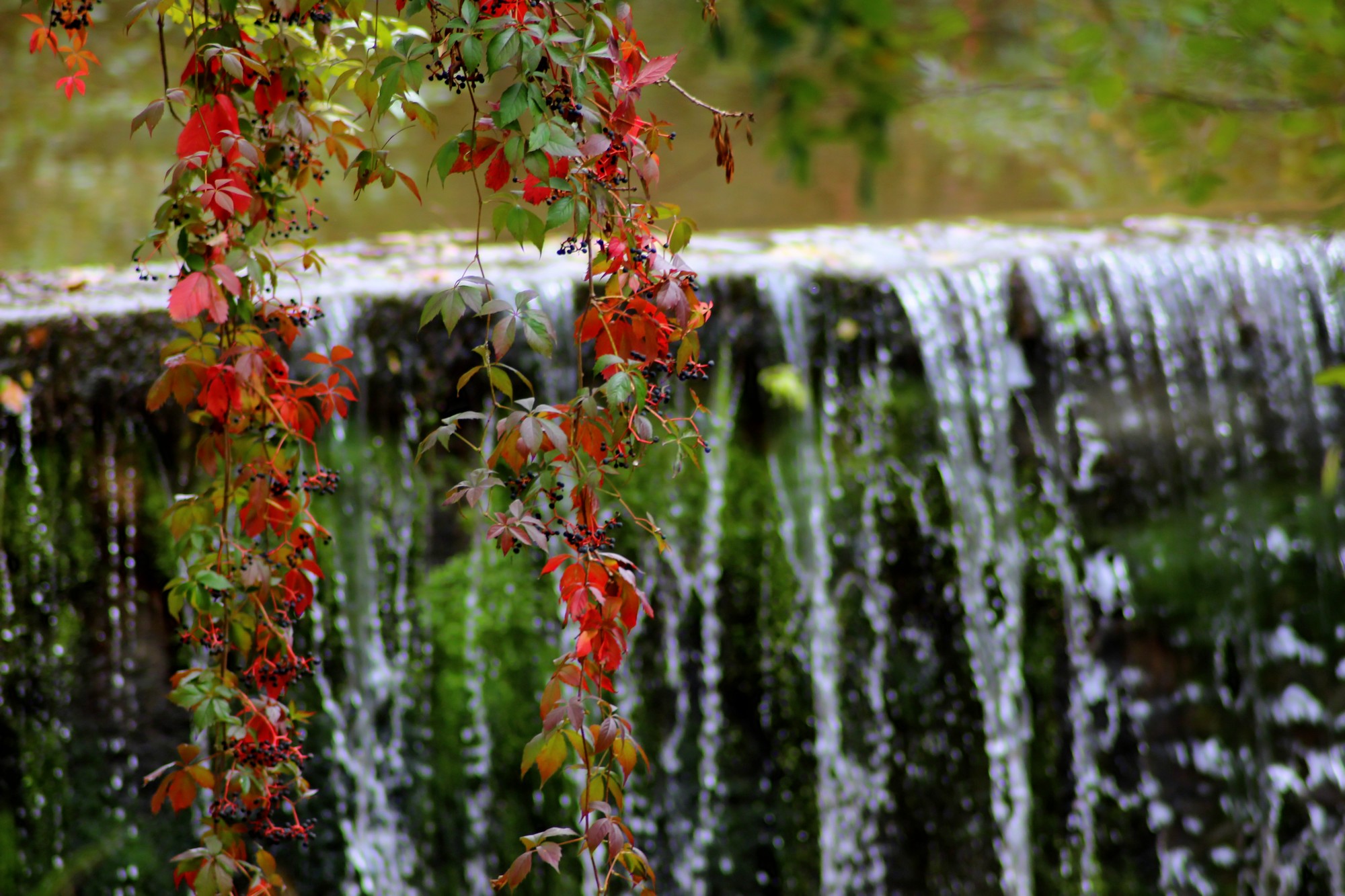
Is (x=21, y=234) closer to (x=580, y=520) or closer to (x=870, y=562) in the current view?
(x=870, y=562)

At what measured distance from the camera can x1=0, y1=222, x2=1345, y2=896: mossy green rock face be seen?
9.88 ft

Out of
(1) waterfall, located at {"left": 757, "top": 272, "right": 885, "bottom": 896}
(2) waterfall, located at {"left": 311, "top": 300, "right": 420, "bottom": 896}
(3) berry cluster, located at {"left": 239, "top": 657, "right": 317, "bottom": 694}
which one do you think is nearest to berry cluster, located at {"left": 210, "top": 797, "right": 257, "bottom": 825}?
(3) berry cluster, located at {"left": 239, "top": 657, "right": 317, "bottom": 694}

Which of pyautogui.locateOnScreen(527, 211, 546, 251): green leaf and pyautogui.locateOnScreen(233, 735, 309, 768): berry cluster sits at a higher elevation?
pyautogui.locateOnScreen(527, 211, 546, 251): green leaf

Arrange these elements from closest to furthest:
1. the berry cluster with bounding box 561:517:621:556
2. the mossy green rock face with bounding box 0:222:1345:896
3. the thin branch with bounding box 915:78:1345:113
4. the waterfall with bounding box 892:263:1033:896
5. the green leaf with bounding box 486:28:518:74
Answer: the green leaf with bounding box 486:28:518:74
the berry cluster with bounding box 561:517:621:556
the thin branch with bounding box 915:78:1345:113
the mossy green rock face with bounding box 0:222:1345:896
the waterfall with bounding box 892:263:1033:896

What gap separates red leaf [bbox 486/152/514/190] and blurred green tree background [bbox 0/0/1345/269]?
9.57 feet

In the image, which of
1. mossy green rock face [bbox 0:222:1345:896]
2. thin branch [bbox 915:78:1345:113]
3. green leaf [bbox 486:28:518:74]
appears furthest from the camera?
mossy green rock face [bbox 0:222:1345:896]

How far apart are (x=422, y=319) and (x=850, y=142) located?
512 cm

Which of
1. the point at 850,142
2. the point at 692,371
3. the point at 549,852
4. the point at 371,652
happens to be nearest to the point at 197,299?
the point at 692,371

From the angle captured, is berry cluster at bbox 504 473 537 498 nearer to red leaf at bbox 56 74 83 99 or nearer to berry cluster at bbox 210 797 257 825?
berry cluster at bbox 210 797 257 825

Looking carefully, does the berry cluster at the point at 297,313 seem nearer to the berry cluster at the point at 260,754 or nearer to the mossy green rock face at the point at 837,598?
the berry cluster at the point at 260,754

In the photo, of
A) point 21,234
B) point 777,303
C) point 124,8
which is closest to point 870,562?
point 777,303

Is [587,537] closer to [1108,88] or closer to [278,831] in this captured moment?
[278,831]

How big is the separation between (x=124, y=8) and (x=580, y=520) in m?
5.40

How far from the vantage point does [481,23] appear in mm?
1066
